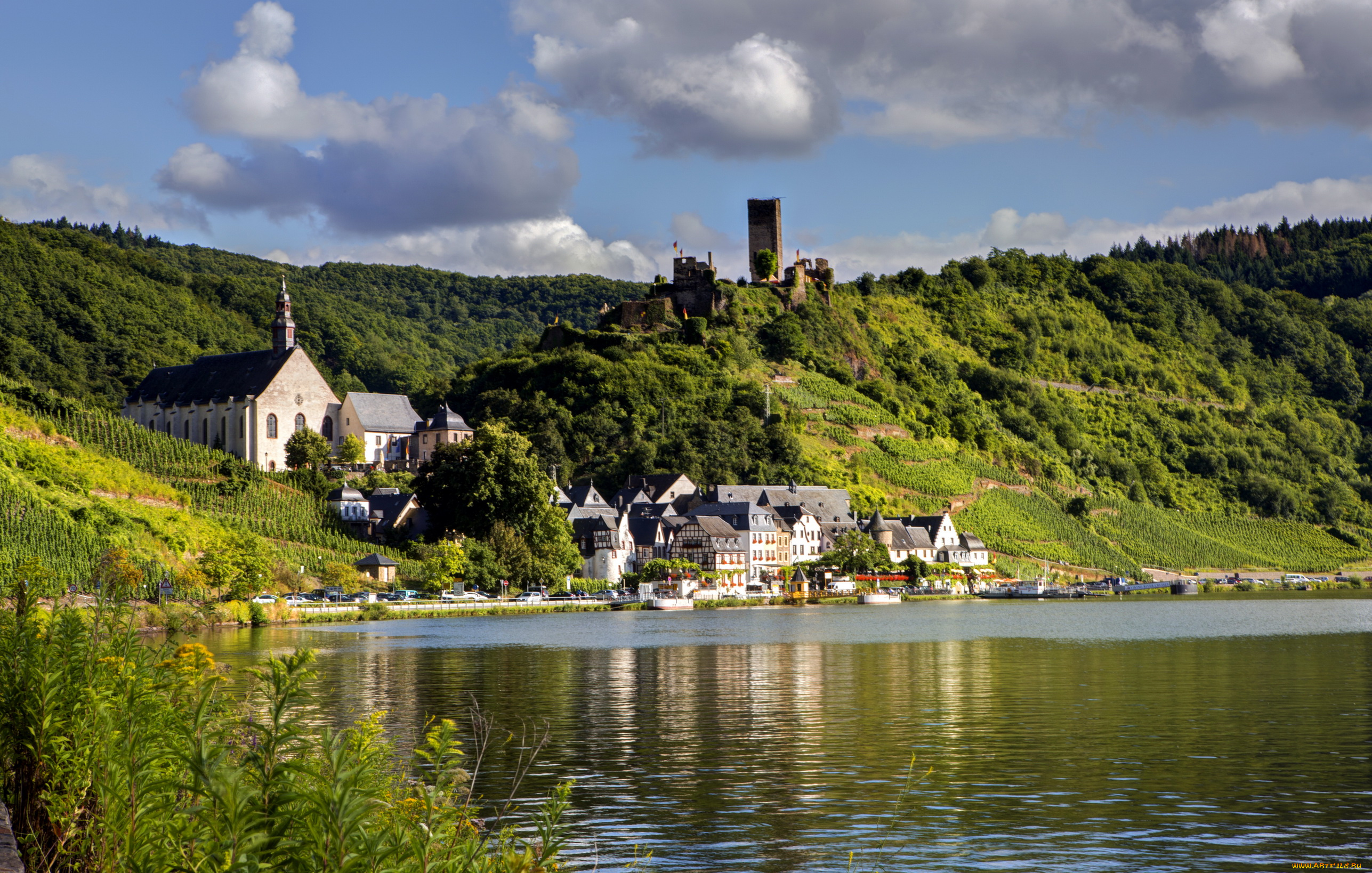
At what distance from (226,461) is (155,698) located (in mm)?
94367

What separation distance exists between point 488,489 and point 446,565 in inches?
272

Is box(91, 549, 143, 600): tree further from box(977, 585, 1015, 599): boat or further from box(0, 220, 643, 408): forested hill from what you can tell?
box(977, 585, 1015, 599): boat

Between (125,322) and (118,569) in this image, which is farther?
(125,322)

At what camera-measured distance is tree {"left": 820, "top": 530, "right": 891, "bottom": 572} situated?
128 m

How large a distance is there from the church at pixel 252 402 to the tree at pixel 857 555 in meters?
52.2

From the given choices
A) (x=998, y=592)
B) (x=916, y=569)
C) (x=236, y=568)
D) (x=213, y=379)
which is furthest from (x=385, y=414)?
(x=236, y=568)

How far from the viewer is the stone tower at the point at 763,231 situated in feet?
583

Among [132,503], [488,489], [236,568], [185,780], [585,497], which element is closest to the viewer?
[185,780]

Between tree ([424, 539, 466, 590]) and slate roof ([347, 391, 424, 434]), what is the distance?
42411mm

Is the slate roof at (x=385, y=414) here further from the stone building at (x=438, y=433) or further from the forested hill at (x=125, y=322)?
the forested hill at (x=125, y=322)

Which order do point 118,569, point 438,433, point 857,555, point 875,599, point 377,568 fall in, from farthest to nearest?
point 438,433
point 857,555
point 875,599
point 377,568
point 118,569

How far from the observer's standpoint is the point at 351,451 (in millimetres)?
127250

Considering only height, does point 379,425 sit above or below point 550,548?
above

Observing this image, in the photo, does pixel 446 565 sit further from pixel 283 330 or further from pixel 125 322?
pixel 125 322
